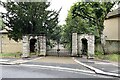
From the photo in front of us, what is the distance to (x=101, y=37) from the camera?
3462cm

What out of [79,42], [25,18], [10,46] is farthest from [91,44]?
[10,46]

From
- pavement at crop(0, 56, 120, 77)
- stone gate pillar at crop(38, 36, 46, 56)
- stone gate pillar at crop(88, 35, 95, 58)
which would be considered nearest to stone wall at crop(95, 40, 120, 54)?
stone gate pillar at crop(88, 35, 95, 58)

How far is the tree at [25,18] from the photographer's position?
123 feet

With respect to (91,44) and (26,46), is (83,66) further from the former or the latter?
(26,46)

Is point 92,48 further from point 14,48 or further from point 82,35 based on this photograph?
point 14,48

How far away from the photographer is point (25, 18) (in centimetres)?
3716

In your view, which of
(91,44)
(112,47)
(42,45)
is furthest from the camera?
(112,47)

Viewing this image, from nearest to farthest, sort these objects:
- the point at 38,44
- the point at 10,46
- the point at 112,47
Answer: the point at 38,44 < the point at 112,47 < the point at 10,46

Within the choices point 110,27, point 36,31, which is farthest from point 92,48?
point 110,27

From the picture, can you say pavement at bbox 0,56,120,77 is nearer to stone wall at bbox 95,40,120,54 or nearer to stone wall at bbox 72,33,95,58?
stone wall at bbox 72,33,95,58

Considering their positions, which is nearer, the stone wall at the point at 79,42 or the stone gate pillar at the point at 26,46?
the stone wall at the point at 79,42

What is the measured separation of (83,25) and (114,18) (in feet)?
27.9

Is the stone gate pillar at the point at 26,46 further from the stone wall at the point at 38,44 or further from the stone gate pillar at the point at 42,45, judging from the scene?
the stone gate pillar at the point at 42,45

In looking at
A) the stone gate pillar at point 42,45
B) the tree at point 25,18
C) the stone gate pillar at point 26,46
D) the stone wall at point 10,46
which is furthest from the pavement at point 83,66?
the stone wall at point 10,46
